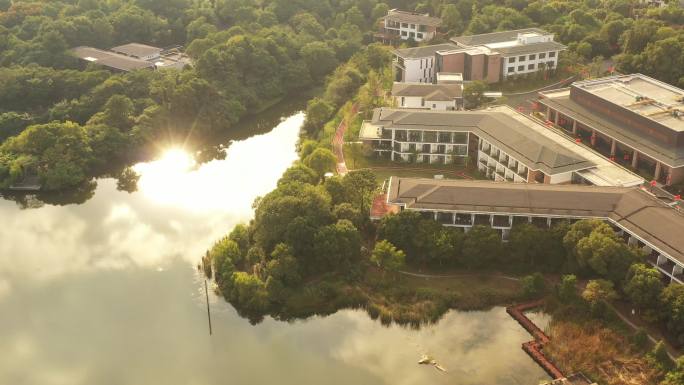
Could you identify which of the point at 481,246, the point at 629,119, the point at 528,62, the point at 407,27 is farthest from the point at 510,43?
the point at 481,246

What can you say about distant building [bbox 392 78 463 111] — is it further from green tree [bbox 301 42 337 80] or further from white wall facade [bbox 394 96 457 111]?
green tree [bbox 301 42 337 80]

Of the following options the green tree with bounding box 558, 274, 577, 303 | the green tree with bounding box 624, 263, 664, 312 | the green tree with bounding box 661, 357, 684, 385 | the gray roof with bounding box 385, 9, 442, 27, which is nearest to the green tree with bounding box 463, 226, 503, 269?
the green tree with bounding box 558, 274, 577, 303

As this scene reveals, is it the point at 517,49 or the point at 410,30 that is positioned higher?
the point at 517,49

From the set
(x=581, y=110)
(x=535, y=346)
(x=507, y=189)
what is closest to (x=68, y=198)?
(x=507, y=189)

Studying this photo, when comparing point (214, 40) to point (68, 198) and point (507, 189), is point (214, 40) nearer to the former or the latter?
point (68, 198)

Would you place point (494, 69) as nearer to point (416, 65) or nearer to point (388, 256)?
point (416, 65)

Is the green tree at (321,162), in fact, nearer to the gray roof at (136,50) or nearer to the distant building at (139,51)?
the distant building at (139,51)
